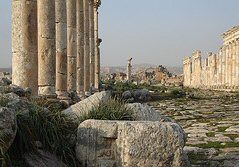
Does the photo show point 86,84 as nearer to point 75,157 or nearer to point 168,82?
point 75,157

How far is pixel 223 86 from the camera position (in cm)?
5297

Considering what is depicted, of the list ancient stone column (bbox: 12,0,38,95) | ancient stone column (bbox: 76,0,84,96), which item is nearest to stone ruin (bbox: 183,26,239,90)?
ancient stone column (bbox: 76,0,84,96)

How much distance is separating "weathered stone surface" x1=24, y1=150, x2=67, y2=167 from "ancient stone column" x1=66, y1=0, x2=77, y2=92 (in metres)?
12.7

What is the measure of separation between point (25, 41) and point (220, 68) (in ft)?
155

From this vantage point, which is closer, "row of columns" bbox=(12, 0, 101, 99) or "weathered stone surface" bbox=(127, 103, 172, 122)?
"weathered stone surface" bbox=(127, 103, 172, 122)

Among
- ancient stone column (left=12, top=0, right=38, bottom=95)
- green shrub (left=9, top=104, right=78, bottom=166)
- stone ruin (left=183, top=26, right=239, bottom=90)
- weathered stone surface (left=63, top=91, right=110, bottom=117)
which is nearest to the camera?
green shrub (left=9, top=104, right=78, bottom=166)

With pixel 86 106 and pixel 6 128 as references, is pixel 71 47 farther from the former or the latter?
pixel 6 128

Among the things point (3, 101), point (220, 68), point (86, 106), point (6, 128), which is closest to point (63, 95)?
point (86, 106)

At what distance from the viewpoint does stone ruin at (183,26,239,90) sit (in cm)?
4991

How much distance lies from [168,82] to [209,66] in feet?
65.4

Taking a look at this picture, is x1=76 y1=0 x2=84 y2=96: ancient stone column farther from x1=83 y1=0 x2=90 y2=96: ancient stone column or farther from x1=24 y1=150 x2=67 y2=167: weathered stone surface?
x1=24 y1=150 x2=67 y2=167: weathered stone surface

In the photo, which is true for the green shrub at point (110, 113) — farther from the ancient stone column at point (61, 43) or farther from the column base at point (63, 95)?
the ancient stone column at point (61, 43)

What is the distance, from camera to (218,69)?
58281 mm

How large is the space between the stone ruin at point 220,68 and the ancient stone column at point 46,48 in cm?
3561
